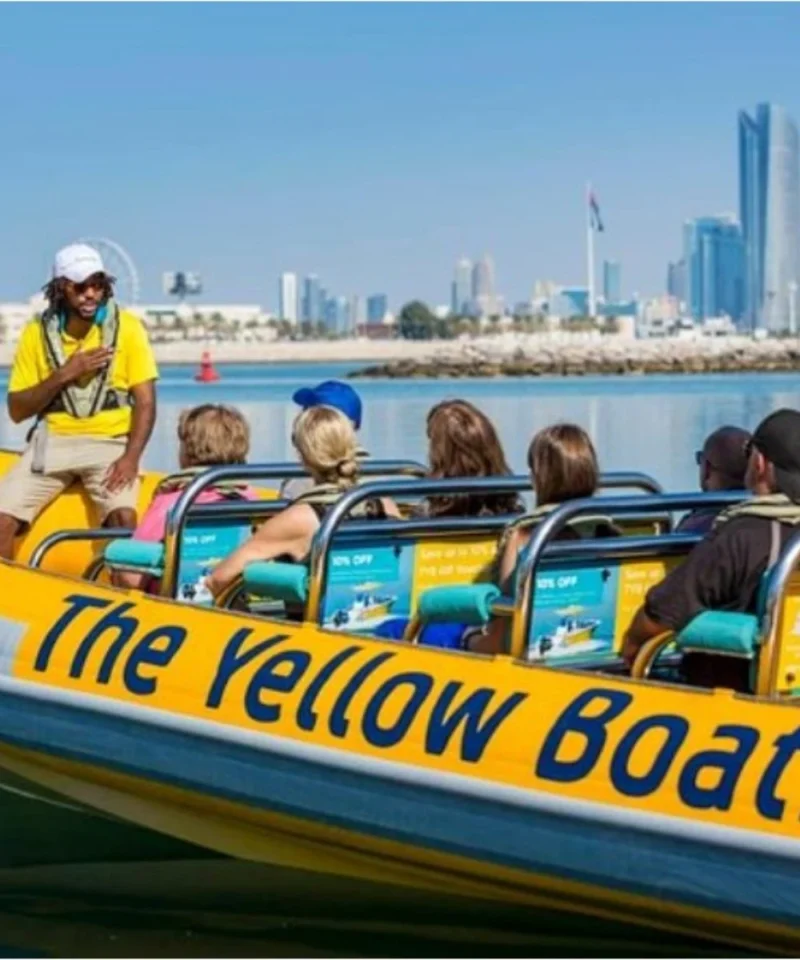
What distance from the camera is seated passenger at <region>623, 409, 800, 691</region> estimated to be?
5766mm

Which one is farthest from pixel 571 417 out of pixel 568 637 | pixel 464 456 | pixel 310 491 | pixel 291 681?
pixel 291 681

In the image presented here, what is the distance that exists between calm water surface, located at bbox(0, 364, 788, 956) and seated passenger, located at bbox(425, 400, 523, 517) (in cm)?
143

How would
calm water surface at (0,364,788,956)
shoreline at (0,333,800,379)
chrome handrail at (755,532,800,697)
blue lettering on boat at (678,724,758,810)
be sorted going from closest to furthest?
blue lettering on boat at (678,724,758,810) < chrome handrail at (755,532,800,697) < calm water surface at (0,364,788,956) < shoreline at (0,333,800,379)

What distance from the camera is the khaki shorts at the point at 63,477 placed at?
861 centimetres

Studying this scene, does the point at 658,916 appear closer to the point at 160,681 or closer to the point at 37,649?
the point at 160,681

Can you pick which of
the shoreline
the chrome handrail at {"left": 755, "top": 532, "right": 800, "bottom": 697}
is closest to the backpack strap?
the chrome handrail at {"left": 755, "top": 532, "right": 800, "bottom": 697}

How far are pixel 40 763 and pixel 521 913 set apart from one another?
1.77 m

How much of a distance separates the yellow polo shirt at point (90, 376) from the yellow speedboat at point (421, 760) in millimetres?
1201

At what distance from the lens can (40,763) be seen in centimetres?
725

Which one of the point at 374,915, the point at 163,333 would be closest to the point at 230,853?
the point at 374,915

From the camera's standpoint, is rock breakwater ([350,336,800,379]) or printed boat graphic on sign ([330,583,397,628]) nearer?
printed boat graphic on sign ([330,583,397,628])

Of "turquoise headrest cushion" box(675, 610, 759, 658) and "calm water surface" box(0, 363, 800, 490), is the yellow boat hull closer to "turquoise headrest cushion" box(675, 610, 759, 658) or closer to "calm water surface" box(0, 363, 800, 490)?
"turquoise headrest cushion" box(675, 610, 759, 658)

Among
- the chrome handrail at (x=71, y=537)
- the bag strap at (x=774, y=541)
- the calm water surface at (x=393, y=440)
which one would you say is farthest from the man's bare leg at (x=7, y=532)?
the bag strap at (x=774, y=541)

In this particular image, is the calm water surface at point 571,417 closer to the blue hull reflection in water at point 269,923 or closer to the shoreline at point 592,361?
the blue hull reflection in water at point 269,923
